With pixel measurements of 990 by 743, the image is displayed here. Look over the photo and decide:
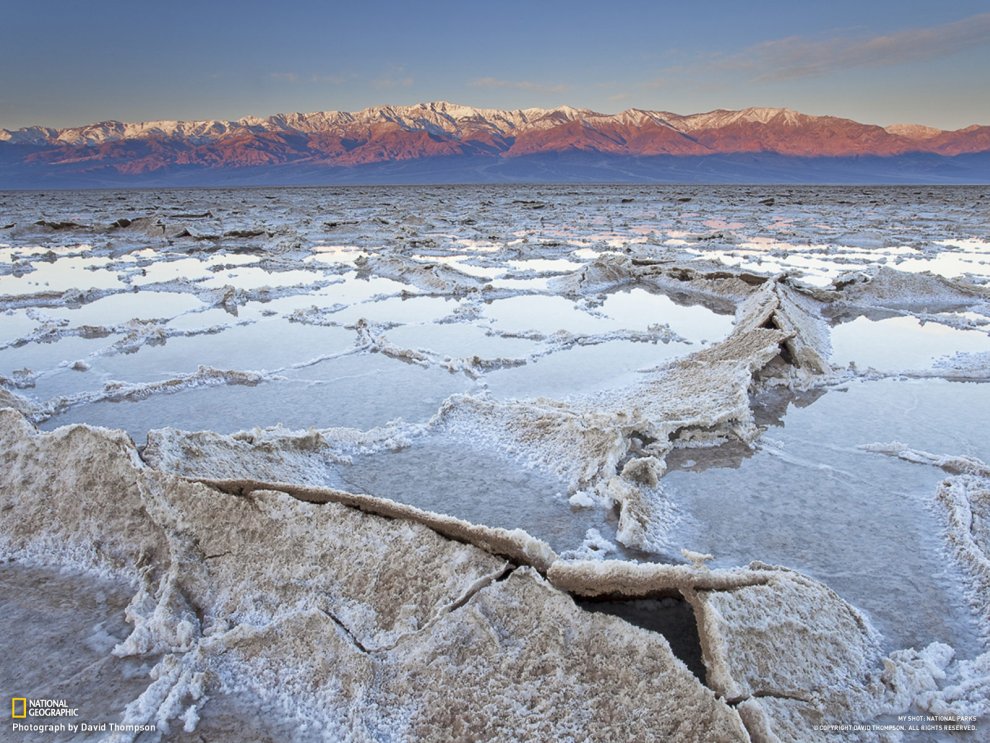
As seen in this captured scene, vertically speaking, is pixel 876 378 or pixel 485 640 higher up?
pixel 485 640

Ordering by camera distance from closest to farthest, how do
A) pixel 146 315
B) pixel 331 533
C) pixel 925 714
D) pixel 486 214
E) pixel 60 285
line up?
1. pixel 925 714
2. pixel 331 533
3. pixel 146 315
4. pixel 60 285
5. pixel 486 214

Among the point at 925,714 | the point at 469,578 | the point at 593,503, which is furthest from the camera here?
the point at 593,503

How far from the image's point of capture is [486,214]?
919 inches

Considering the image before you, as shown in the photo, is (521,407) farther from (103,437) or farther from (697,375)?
(103,437)

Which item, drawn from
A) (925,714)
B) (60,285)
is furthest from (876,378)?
(60,285)

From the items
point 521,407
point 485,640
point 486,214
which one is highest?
point 485,640

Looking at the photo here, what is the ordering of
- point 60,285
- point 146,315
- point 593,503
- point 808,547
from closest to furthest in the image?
point 808,547 → point 593,503 → point 146,315 → point 60,285

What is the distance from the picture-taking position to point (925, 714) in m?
1.49

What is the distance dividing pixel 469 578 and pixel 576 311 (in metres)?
5.19

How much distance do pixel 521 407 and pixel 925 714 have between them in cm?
213

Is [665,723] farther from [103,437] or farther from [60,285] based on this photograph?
[60,285]

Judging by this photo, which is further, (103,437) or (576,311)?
(576,311)

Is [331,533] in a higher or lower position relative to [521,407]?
higher

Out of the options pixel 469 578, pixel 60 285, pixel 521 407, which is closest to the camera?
pixel 469 578
